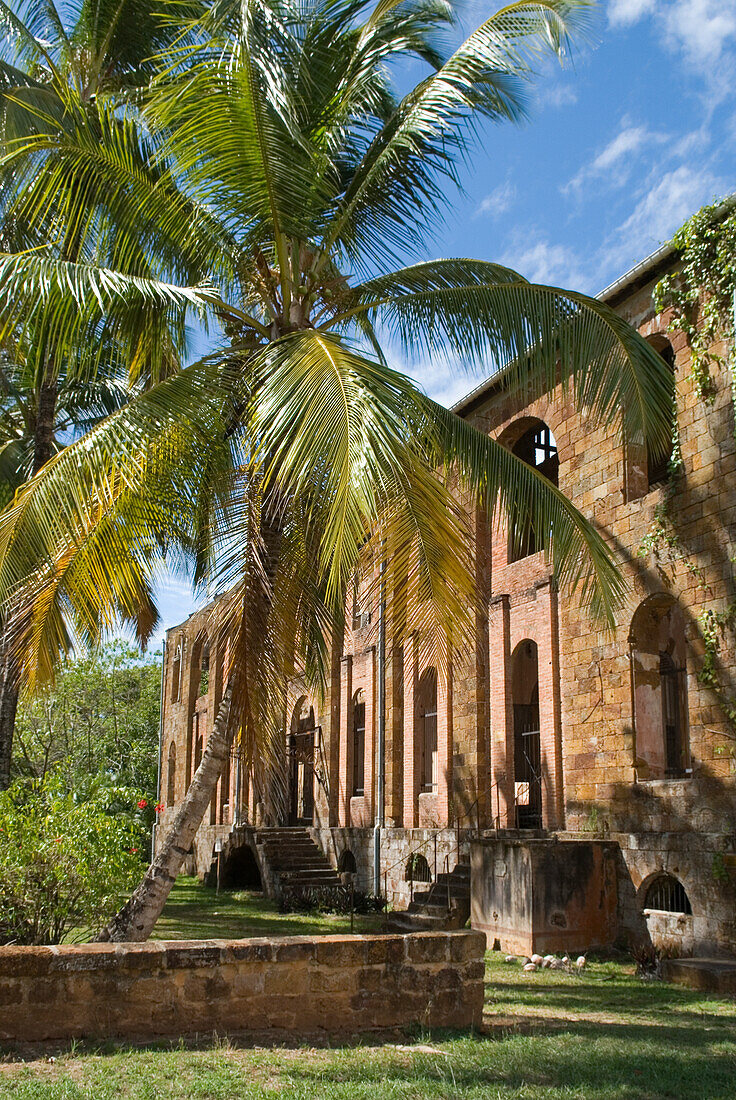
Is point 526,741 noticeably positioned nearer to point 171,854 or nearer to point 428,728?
point 428,728

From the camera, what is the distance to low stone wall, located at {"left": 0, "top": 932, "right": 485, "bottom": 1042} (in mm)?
6602

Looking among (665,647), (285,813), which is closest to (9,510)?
(665,647)

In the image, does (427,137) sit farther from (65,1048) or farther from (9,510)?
(65,1048)

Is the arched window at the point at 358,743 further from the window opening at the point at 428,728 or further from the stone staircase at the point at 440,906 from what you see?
the stone staircase at the point at 440,906

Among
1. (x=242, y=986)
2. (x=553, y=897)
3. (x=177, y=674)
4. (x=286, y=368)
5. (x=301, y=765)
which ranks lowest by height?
(x=242, y=986)

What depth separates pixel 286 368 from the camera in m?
7.93

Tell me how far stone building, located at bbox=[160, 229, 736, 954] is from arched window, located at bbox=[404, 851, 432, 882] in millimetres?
50

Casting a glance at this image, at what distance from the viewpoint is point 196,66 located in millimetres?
8836

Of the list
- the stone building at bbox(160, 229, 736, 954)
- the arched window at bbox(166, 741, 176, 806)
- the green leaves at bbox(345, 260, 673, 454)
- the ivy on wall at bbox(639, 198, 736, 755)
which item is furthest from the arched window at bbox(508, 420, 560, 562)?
the arched window at bbox(166, 741, 176, 806)

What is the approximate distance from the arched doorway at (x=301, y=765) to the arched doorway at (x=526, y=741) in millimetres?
6869

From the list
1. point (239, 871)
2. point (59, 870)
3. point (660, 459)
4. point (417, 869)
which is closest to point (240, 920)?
point (417, 869)

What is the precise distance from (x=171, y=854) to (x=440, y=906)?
873 cm

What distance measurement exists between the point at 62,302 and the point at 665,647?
1443cm

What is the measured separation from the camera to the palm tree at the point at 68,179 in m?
9.31
